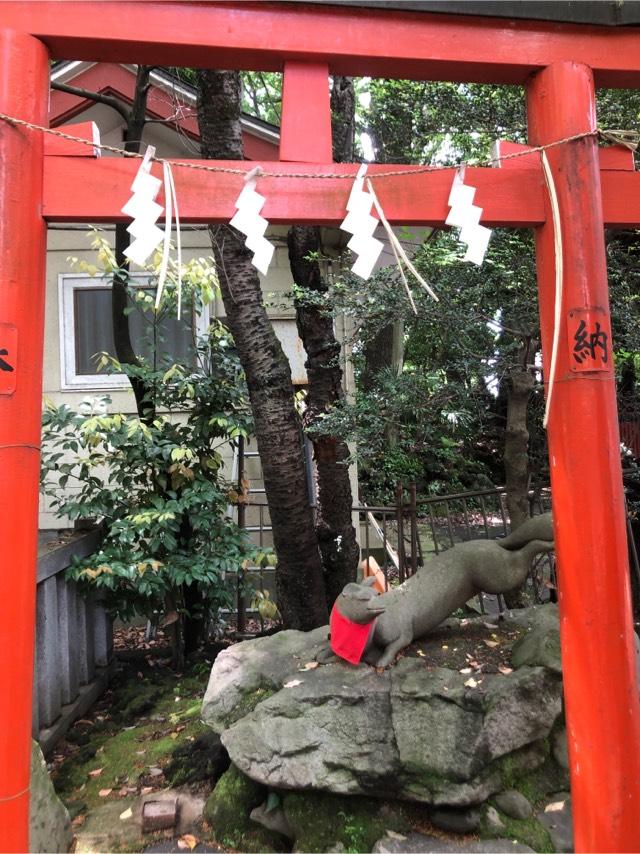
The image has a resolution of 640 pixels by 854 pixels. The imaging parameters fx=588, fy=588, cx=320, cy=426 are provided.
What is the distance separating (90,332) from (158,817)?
553cm

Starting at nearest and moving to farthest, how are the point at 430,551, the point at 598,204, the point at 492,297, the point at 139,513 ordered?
1. the point at 598,204
2. the point at 492,297
3. the point at 139,513
4. the point at 430,551

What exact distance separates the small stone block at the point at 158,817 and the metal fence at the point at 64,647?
120cm

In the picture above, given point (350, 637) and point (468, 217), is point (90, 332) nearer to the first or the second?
point (350, 637)

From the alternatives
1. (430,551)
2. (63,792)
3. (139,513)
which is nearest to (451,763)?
(63,792)

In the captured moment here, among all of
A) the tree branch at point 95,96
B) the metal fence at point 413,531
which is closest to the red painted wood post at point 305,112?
the metal fence at point 413,531

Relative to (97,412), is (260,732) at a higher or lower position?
lower

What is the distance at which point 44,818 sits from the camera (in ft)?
9.59

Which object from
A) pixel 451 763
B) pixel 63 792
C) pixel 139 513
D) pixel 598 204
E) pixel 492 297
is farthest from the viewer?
pixel 139 513

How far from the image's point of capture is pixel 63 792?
376cm

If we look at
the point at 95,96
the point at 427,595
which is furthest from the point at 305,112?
the point at 95,96

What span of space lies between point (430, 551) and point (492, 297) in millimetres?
5401

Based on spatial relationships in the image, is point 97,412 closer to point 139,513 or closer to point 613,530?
point 139,513

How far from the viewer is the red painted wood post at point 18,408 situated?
218 cm

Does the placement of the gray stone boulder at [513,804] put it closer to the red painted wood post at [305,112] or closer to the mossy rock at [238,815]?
the mossy rock at [238,815]
